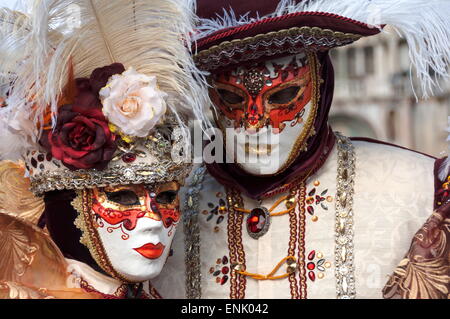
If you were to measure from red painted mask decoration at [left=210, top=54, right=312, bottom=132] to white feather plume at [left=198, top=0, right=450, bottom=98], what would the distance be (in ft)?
0.62

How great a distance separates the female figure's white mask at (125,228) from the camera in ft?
9.46

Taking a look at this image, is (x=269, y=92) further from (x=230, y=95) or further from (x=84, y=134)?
(x=84, y=134)

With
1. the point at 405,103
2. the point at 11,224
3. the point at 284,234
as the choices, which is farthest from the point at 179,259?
the point at 405,103

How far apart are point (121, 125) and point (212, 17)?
68cm

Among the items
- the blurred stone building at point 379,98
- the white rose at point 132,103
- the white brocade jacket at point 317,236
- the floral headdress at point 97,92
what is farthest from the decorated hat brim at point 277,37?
the blurred stone building at point 379,98

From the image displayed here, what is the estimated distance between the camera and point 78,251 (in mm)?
2959

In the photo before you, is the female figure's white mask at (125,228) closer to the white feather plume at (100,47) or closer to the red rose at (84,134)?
the red rose at (84,134)

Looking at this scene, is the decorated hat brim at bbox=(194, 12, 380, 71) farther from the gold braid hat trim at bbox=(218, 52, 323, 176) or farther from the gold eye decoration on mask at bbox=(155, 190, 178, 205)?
the gold eye decoration on mask at bbox=(155, 190, 178, 205)

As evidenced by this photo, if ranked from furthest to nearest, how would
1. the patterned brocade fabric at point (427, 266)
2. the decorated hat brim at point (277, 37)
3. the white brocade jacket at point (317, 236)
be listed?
the white brocade jacket at point (317, 236) < the decorated hat brim at point (277, 37) < the patterned brocade fabric at point (427, 266)

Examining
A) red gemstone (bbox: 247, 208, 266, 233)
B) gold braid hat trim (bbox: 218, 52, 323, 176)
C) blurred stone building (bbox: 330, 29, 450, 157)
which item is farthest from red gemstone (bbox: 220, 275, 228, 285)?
blurred stone building (bbox: 330, 29, 450, 157)

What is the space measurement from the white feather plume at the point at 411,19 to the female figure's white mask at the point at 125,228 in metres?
0.69

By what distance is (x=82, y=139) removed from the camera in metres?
2.84

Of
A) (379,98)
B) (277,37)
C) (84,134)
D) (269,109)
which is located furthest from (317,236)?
(379,98)

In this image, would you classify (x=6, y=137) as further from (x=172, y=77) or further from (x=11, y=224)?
(x=172, y=77)
